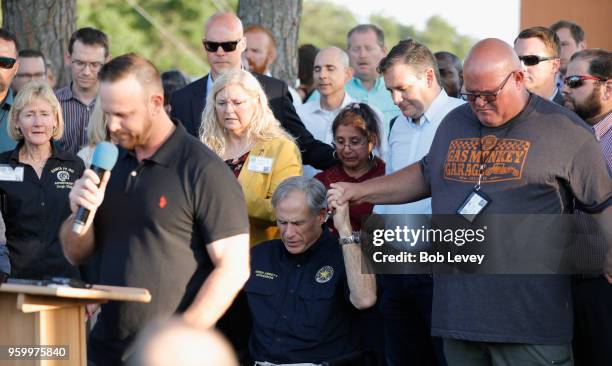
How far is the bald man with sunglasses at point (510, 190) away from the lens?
15.2 feet

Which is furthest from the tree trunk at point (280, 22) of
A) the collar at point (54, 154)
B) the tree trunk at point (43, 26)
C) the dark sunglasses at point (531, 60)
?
the dark sunglasses at point (531, 60)

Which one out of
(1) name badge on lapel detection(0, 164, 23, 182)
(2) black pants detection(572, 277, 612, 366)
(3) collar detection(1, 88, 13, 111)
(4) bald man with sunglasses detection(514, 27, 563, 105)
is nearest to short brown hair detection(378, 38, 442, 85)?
(4) bald man with sunglasses detection(514, 27, 563, 105)

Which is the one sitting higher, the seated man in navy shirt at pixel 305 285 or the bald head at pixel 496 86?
the bald head at pixel 496 86

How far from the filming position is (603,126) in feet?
18.9

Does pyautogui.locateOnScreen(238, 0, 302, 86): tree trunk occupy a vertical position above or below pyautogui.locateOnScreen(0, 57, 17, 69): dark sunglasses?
above

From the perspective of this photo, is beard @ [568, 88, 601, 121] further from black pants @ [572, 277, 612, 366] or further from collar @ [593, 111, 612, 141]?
black pants @ [572, 277, 612, 366]

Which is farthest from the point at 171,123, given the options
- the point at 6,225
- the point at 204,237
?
Result: the point at 6,225

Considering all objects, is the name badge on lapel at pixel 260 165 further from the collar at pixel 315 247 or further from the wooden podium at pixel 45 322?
the wooden podium at pixel 45 322

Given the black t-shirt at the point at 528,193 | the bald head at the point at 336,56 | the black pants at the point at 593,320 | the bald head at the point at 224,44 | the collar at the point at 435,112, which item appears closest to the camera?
the black t-shirt at the point at 528,193

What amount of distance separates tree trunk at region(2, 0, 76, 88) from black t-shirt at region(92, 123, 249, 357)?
516 cm

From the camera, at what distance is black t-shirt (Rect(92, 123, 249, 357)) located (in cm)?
408

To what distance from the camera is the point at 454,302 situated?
15.8 feet

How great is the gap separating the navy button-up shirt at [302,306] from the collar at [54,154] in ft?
5.35

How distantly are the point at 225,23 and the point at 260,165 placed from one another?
4.85 ft
